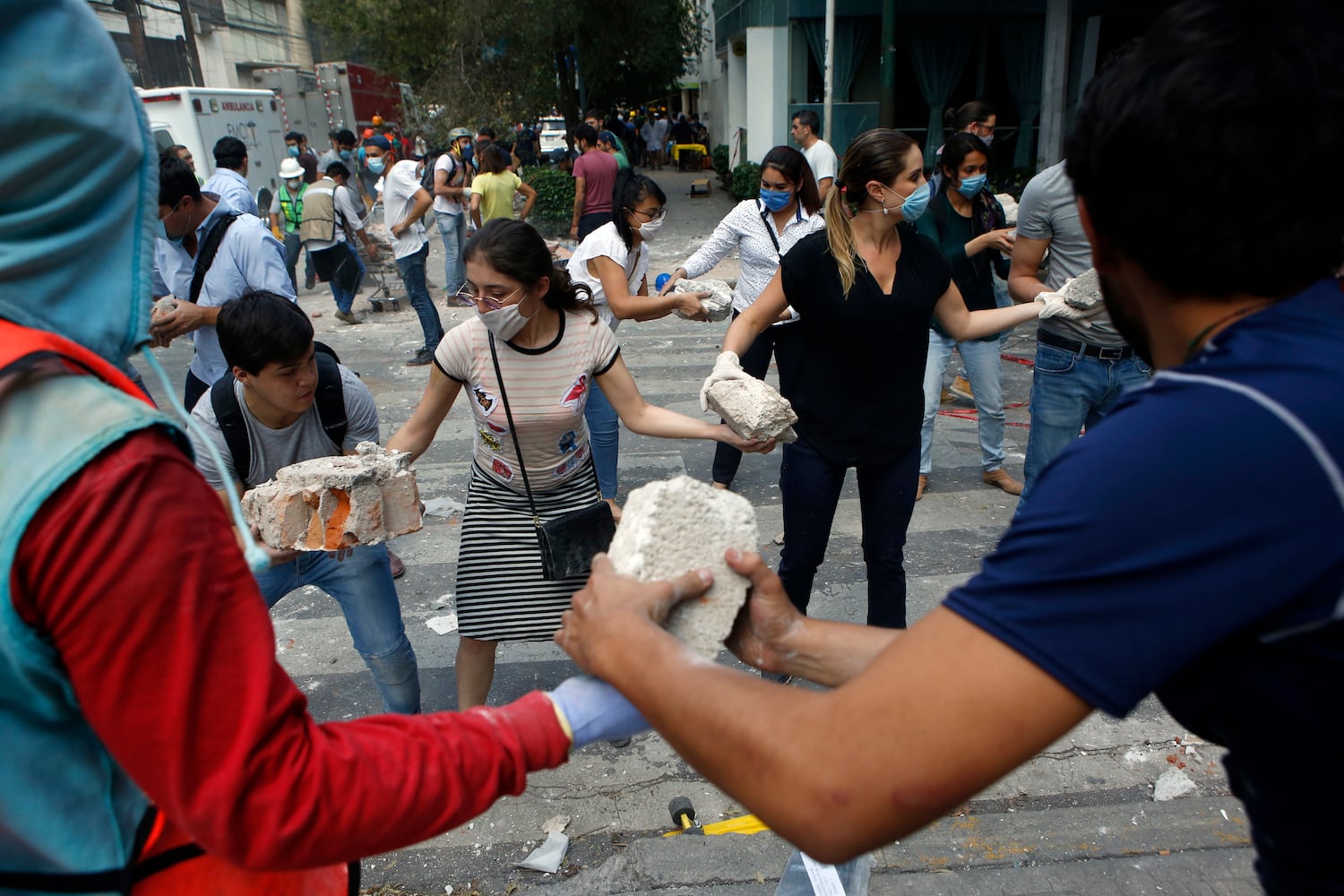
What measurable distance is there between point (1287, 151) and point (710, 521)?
1.13 metres

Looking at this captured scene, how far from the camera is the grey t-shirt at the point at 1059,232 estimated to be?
4.04 meters

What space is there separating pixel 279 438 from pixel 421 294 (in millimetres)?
6057

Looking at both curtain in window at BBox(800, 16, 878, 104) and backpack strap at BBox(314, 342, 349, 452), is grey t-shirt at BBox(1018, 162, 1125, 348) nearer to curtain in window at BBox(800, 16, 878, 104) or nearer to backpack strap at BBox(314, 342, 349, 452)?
backpack strap at BBox(314, 342, 349, 452)

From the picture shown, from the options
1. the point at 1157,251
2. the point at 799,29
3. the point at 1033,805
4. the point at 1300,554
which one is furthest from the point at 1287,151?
the point at 799,29

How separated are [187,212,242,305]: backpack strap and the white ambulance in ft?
39.1

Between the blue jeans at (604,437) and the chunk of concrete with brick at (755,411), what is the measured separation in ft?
6.23

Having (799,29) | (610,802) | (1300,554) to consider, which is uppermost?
(799,29)

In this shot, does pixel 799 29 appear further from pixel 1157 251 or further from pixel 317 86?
pixel 317 86

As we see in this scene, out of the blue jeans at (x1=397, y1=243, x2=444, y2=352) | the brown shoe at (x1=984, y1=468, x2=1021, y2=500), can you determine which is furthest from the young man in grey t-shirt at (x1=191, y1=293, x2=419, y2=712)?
the blue jeans at (x1=397, y1=243, x2=444, y2=352)

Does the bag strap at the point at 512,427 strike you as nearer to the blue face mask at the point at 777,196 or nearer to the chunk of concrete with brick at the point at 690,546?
the chunk of concrete with brick at the point at 690,546

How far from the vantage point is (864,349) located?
3379 mm

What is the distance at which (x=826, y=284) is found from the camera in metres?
3.37

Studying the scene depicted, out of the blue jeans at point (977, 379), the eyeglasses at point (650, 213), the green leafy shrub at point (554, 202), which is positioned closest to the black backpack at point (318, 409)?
the eyeglasses at point (650, 213)

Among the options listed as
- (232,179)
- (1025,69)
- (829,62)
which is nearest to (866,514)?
(232,179)
